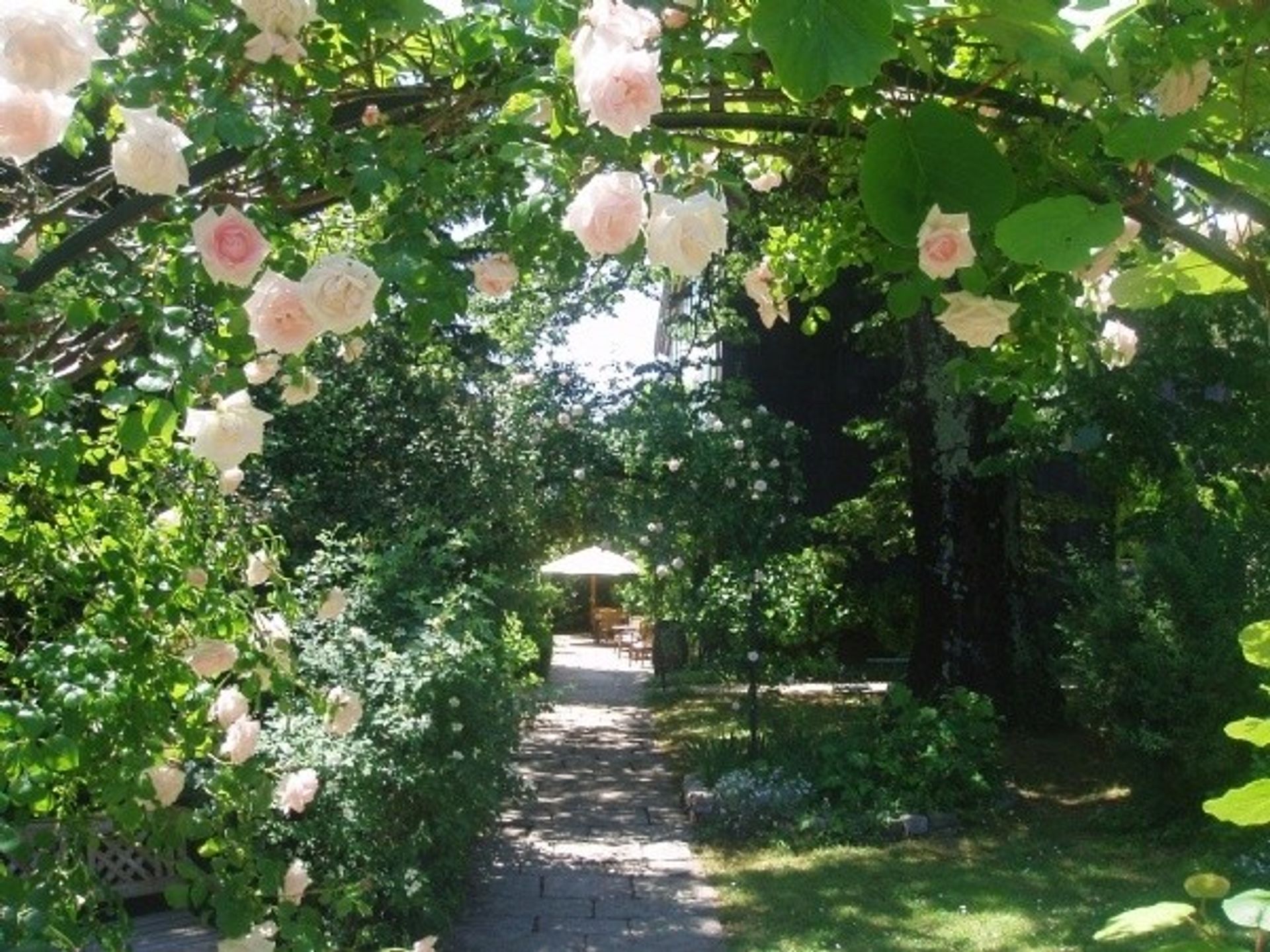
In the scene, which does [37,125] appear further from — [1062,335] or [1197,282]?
[1062,335]

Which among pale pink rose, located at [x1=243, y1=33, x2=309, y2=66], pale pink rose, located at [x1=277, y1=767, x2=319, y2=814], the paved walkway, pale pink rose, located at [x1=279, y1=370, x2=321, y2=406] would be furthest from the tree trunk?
pale pink rose, located at [x1=243, y1=33, x2=309, y2=66]

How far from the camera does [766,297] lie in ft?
11.2

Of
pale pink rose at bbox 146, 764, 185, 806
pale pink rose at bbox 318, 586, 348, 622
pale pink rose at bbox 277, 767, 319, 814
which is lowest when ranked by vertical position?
pale pink rose at bbox 277, 767, 319, 814

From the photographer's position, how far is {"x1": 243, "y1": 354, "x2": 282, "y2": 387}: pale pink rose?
270 cm

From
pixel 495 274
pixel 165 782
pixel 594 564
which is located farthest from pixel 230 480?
pixel 594 564

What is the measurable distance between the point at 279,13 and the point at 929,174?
0.95 metres

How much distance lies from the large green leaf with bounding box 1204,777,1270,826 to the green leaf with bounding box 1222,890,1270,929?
0.15m

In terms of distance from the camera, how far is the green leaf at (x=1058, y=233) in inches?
68.4

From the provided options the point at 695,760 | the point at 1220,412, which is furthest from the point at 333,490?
the point at 1220,412

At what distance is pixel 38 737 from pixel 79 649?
0.26 m

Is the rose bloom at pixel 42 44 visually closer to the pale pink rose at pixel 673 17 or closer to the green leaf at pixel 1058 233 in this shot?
the pale pink rose at pixel 673 17

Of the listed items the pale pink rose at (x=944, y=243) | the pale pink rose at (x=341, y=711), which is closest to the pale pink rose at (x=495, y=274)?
the pale pink rose at (x=944, y=243)

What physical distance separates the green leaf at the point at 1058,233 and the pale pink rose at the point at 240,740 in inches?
92.0

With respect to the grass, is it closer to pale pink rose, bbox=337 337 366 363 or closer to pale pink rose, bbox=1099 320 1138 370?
pale pink rose, bbox=1099 320 1138 370
